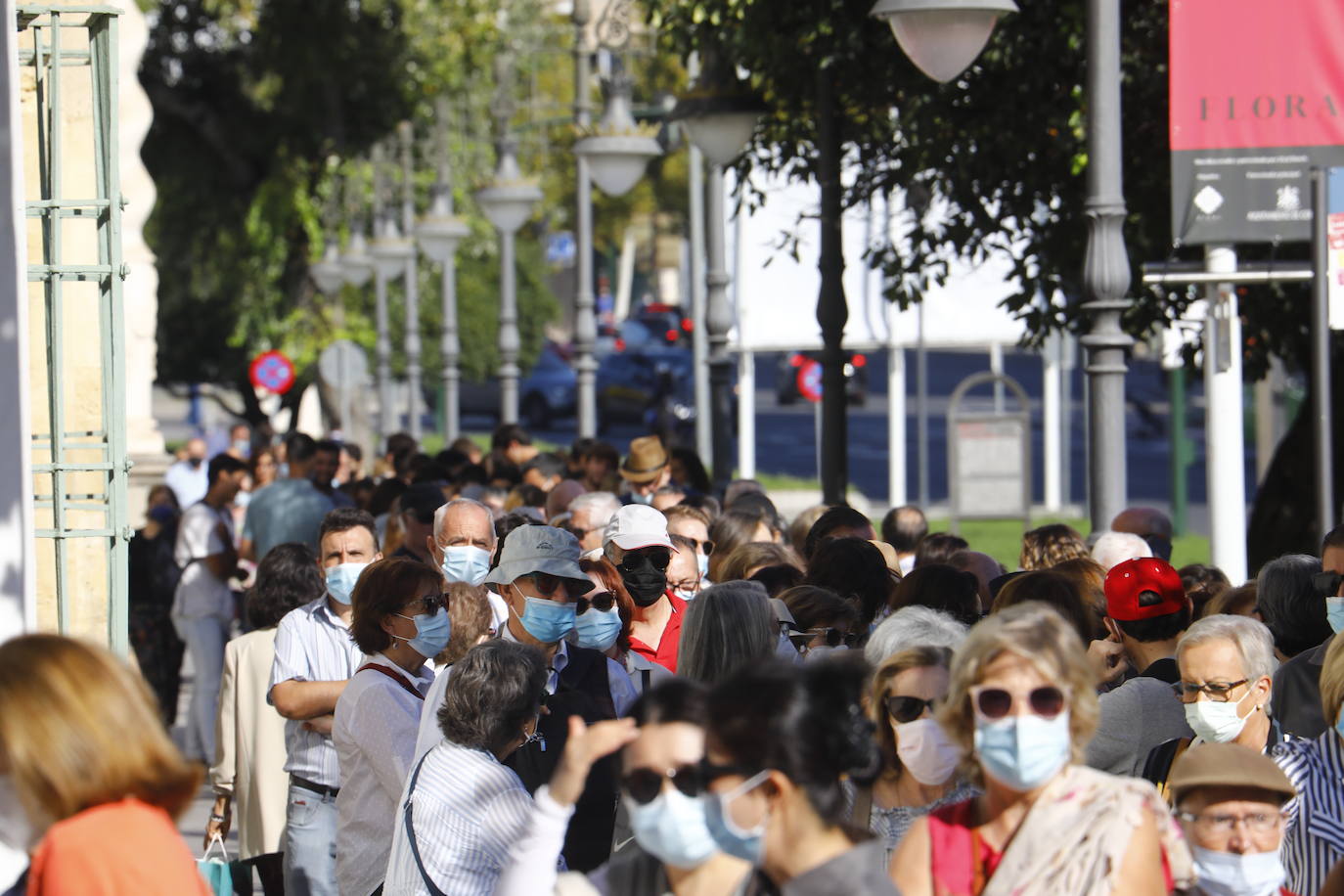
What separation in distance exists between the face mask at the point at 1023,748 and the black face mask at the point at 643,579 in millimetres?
3472

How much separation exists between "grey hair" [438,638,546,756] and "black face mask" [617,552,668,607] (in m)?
1.96

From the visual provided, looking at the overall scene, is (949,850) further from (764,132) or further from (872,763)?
(764,132)

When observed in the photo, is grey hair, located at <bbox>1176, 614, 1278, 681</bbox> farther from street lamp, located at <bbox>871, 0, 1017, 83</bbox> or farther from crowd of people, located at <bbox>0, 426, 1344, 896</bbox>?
street lamp, located at <bbox>871, 0, 1017, 83</bbox>

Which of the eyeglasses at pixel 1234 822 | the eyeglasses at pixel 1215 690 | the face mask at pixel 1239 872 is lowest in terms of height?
the face mask at pixel 1239 872

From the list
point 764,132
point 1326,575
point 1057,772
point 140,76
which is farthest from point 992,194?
point 140,76

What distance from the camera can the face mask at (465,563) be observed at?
328 inches

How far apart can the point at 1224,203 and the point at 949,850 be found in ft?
19.3

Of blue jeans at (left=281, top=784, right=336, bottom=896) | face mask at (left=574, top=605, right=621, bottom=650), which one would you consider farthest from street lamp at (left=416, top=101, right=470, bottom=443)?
face mask at (left=574, top=605, right=621, bottom=650)

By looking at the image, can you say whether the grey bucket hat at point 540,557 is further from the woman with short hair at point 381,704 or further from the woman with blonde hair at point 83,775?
the woman with blonde hair at point 83,775

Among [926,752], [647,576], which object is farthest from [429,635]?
[926,752]

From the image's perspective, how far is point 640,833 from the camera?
139 inches

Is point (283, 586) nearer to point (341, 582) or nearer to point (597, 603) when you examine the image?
point (341, 582)

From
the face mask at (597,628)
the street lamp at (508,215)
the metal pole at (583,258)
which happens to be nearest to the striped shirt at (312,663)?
the face mask at (597,628)

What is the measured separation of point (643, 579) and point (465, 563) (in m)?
1.27
